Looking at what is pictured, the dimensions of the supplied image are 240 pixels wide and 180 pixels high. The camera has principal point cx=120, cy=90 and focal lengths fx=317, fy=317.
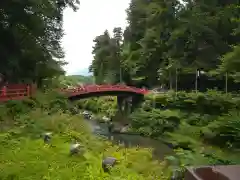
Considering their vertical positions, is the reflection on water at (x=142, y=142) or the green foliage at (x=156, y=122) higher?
the green foliage at (x=156, y=122)

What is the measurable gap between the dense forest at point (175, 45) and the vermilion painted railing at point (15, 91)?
1620 centimetres

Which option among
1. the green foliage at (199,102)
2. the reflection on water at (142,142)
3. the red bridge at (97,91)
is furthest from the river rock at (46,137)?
the green foliage at (199,102)

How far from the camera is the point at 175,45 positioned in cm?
3978

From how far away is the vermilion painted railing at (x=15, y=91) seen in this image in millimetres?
21481

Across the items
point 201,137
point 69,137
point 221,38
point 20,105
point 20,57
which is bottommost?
point 201,137

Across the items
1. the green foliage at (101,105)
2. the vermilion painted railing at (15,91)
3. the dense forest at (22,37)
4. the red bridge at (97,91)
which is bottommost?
the green foliage at (101,105)

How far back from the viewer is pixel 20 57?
21.7 meters

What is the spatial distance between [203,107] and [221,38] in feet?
38.3

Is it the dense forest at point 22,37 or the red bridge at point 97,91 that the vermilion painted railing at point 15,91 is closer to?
the dense forest at point 22,37

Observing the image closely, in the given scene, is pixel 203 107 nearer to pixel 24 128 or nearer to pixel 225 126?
pixel 225 126

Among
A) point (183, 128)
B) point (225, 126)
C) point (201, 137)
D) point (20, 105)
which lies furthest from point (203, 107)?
point (20, 105)

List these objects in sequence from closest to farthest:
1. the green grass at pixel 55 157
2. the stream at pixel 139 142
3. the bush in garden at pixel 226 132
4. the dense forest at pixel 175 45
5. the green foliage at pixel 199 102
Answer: the green grass at pixel 55 157 → the bush in garden at pixel 226 132 → the stream at pixel 139 142 → the green foliage at pixel 199 102 → the dense forest at pixel 175 45

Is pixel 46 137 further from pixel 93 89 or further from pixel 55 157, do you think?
pixel 93 89

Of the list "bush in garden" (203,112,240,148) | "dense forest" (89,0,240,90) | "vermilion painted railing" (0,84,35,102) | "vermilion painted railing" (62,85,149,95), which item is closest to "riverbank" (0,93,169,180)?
"vermilion painted railing" (0,84,35,102)
